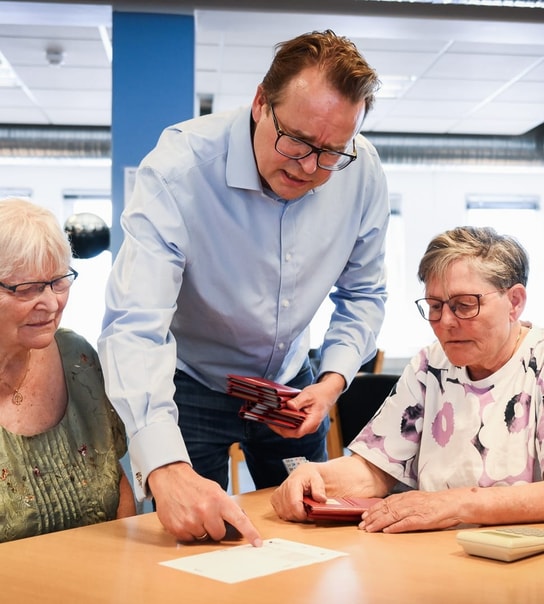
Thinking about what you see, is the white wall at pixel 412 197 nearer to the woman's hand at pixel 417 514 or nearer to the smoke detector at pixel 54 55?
A: the smoke detector at pixel 54 55

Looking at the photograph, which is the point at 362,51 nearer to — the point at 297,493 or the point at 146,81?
the point at 146,81

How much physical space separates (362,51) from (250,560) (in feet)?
19.0

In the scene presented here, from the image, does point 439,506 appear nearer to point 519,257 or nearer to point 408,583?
point 408,583

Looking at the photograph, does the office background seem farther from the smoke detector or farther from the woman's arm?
the woman's arm

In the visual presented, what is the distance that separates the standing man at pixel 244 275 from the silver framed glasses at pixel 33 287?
0.20 meters

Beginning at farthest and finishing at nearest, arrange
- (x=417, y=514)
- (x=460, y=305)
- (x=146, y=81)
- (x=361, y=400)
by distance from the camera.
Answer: (x=146, y=81) → (x=361, y=400) → (x=460, y=305) → (x=417, y=514)

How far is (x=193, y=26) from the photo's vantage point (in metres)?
5.00

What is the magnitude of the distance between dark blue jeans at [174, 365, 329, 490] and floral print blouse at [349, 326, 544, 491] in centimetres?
23

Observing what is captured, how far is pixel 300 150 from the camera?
1.82 m

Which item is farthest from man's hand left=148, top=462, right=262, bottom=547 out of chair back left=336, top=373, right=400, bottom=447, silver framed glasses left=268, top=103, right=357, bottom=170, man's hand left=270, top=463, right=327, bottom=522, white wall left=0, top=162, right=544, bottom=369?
white wall left=0, top=162, right=544, bottom=369

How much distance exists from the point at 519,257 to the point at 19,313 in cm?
122

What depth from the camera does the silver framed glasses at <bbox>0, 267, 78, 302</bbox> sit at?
1.91m

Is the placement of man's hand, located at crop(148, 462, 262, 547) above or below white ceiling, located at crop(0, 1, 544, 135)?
below

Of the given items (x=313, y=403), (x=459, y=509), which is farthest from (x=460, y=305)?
(x=459, y=509)
